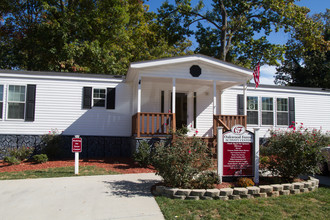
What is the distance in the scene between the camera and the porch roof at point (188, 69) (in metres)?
10.3

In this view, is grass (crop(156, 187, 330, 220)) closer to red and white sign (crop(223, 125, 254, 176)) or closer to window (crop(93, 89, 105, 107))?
red and white sign (crop(223, 125, 254, 176))

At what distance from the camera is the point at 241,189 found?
5.60m

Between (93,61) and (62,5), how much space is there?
455 centimetres

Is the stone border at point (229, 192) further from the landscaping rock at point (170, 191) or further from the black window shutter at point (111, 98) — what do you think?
the black window shutter at point (111, 98)

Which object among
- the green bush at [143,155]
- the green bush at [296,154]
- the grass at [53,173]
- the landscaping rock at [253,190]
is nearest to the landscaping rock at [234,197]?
the landscaping rock at [253,190]

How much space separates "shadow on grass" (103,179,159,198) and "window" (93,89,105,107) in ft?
18.2

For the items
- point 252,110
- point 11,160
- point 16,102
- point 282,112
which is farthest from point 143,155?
point 282,112

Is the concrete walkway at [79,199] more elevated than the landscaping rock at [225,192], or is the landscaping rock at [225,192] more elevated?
the landscaping rock at [225,192]

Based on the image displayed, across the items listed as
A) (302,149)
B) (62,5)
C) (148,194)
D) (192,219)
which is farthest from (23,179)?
(62,5)

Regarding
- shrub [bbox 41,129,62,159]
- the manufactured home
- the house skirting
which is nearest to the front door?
the manufactured home

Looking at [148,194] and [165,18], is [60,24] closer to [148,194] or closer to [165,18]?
[165,18]

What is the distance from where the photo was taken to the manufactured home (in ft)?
35.1

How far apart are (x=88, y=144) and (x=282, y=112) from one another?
9.70 m

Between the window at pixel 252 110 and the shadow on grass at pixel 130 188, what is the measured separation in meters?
7.73
